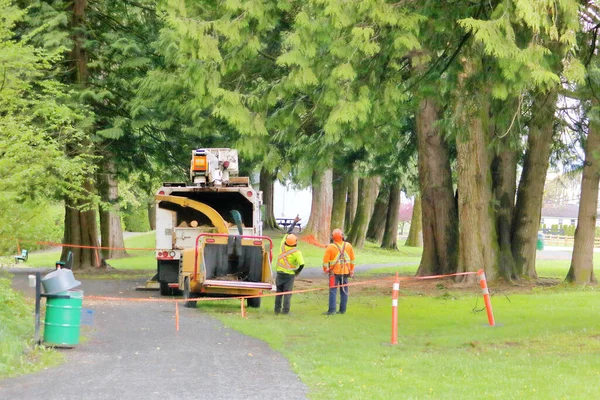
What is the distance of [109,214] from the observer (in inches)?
1587

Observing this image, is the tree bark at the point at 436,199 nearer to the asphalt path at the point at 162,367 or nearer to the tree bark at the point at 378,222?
the asphalt path at the point at 162,367

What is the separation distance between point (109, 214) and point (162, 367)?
29.0 meters

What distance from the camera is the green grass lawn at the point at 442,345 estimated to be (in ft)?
35.1

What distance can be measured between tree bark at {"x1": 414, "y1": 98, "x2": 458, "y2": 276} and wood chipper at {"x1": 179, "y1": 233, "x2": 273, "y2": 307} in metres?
9.37

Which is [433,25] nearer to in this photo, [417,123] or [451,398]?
[451,398]

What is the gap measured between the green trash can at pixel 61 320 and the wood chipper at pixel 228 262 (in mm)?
6934

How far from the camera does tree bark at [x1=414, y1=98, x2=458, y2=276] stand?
1129 inches

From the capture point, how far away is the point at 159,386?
10617 millimetres

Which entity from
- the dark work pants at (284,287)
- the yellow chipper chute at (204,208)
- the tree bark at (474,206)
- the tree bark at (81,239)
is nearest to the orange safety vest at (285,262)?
the dark work pants at (284,287)

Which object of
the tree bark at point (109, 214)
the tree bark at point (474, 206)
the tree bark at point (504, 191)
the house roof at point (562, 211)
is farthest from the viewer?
the house roof at point (562, 211)

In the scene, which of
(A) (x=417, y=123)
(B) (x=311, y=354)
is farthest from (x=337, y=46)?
(A) (x=417, y=123)

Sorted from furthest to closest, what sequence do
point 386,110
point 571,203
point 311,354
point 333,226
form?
point 571,203
point 333,226
point 386,110
point 311,354

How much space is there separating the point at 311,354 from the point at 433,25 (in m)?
5.44

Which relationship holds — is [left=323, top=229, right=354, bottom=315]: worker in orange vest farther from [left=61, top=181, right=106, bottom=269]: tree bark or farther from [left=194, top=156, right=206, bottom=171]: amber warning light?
[left=61, top=181, right=106, bottom=269]: tree bark
